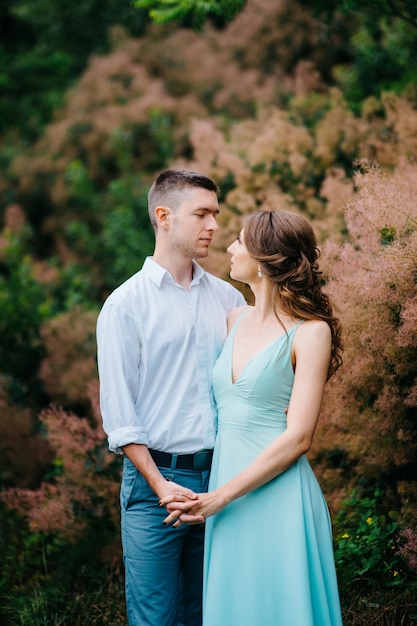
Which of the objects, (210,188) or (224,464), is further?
(210,188)

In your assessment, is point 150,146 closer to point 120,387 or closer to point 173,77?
point 173,77

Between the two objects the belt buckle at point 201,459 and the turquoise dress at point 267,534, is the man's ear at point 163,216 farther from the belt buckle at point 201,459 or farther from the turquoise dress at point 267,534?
the belt buckle at point 201,459

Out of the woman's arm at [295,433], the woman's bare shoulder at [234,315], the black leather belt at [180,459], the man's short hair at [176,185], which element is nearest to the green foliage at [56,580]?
the black leather belt at [180,459]

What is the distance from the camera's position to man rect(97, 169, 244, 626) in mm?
3037

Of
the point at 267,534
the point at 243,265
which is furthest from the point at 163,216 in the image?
the point at 267,534

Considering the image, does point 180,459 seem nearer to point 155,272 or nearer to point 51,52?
point 155,272

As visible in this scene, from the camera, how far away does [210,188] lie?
11.2 feet

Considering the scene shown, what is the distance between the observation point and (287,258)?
120 inches

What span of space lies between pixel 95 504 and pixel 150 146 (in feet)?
23.6

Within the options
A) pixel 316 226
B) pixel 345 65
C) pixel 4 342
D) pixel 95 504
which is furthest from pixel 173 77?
pixel 95 504

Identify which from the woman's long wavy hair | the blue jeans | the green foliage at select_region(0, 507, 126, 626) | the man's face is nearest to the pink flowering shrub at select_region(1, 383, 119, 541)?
the green foliage at select_region(0, 507, 126, 626)

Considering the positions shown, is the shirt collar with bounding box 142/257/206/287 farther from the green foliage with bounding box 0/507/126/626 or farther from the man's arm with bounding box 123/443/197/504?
the green foliage with bounding box 0/507/126/626

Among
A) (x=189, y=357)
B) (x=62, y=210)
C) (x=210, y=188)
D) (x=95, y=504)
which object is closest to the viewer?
(x=189, y=357)

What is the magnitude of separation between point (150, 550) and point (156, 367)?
0.82 metres
